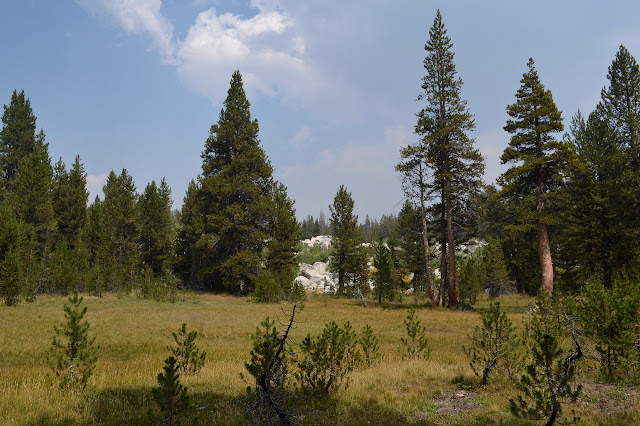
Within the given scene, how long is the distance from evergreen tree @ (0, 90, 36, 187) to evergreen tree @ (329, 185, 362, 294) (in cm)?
3903

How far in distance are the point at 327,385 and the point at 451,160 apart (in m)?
21.2

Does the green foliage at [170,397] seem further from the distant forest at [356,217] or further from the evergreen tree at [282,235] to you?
the evergreen tree at [282,235]

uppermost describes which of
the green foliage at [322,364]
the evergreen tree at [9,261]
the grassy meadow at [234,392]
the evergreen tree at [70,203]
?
the evergreen tree at [70,203]

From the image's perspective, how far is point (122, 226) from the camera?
42.4 meters

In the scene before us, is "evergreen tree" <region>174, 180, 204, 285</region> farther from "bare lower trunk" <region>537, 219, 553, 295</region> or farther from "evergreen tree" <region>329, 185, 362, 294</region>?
"bare lower trunk" <region>537, 219, 553, 295</region>

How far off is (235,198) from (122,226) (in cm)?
1757

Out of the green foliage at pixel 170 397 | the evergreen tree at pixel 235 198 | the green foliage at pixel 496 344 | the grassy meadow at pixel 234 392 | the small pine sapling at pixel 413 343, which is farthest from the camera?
the evergreen tree at pixel 235 198

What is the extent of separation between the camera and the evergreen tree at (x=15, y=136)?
42625 mm

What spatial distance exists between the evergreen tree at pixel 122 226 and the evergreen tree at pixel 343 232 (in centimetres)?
2281

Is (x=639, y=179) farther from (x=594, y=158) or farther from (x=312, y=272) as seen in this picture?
(x=312, y=272)

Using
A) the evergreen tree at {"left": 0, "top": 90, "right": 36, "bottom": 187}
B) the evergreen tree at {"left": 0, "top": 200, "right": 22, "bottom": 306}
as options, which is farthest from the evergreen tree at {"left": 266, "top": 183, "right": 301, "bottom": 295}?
the evergreen tree at {"left": 0, "top": 90, "right": 36, "bottom": 187}

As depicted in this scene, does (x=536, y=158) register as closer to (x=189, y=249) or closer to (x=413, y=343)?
(x=413, y=343)

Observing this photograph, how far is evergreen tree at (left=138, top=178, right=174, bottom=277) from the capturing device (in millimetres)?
42531

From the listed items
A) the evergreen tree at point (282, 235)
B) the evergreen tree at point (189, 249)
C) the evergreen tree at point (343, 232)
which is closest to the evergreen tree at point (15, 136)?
the evergreen tree at point (189, 249)
